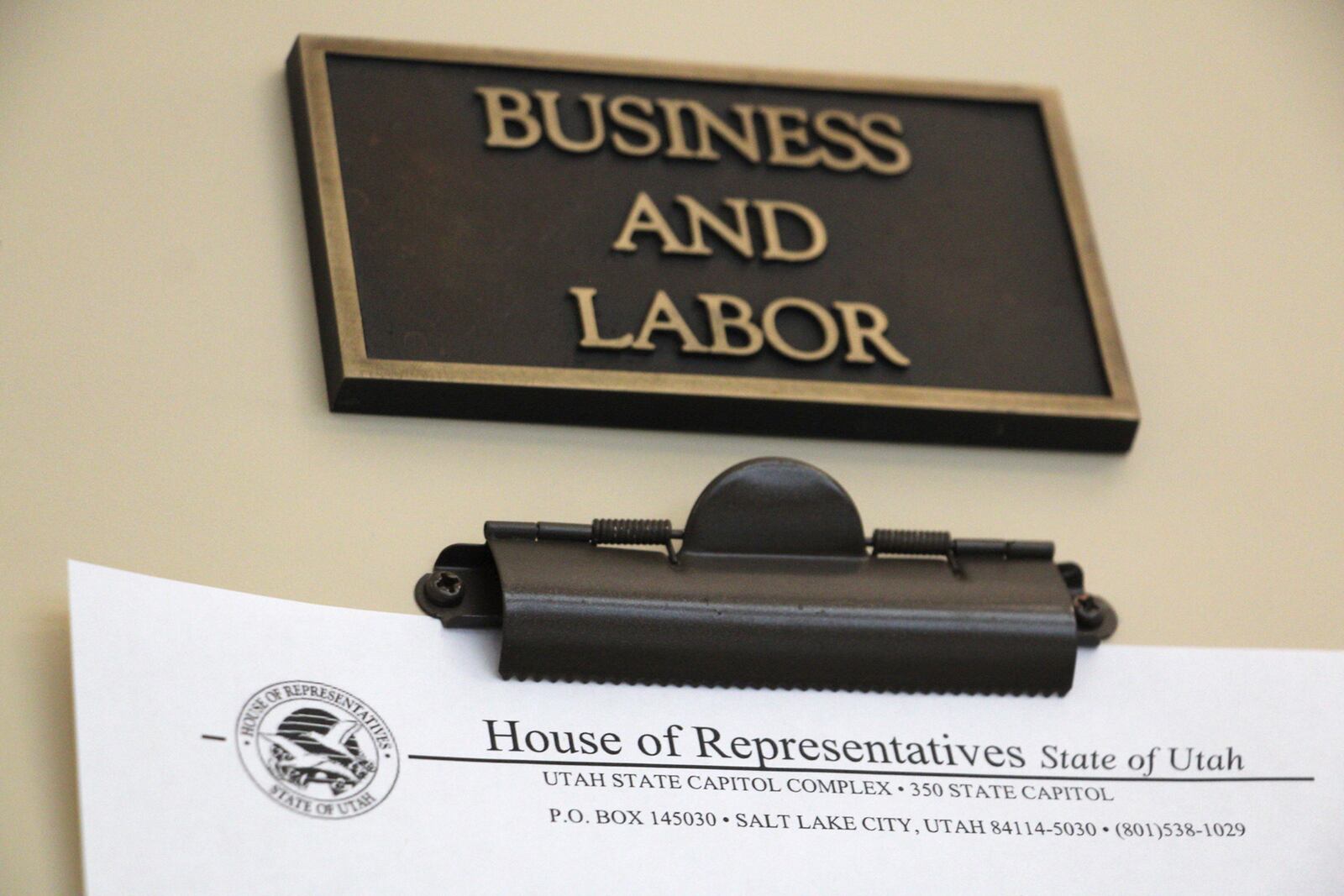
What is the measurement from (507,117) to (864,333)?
287 mm

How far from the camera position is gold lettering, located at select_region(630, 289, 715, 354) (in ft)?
3.09

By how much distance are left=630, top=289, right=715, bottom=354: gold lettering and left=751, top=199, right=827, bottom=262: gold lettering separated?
9 centimetres

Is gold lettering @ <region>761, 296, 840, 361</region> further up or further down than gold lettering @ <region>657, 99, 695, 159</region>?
further down

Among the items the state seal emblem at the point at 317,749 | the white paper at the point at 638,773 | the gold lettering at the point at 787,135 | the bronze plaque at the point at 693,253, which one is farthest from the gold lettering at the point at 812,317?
the state seal emblem at the point at 317,749

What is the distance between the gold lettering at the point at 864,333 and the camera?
97 cm

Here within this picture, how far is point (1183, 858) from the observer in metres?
0.80

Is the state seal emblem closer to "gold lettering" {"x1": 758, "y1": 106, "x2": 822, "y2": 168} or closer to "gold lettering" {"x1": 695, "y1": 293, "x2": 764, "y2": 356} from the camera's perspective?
"gold lettering" {"x1": 695, "y1": 293, "x2": 764, "y2": 356}

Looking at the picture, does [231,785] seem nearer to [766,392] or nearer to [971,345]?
[766,392]

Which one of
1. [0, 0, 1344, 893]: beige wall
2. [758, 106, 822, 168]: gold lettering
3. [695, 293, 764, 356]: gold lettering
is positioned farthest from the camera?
[758, 106, 822, 168]: gold lettering

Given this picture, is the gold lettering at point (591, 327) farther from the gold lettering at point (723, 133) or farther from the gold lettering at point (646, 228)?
the gold lettering at point (723, 133)

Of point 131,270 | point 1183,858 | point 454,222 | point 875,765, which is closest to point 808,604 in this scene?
point 875,765

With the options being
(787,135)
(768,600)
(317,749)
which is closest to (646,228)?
(787,135)

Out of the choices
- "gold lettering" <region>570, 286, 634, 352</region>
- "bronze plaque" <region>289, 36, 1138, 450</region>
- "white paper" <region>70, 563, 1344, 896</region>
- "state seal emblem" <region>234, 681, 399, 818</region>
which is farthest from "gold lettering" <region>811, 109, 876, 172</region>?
"state seal emblem" <region>234, 681, 399, 818</region>

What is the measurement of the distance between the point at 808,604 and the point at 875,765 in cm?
9
